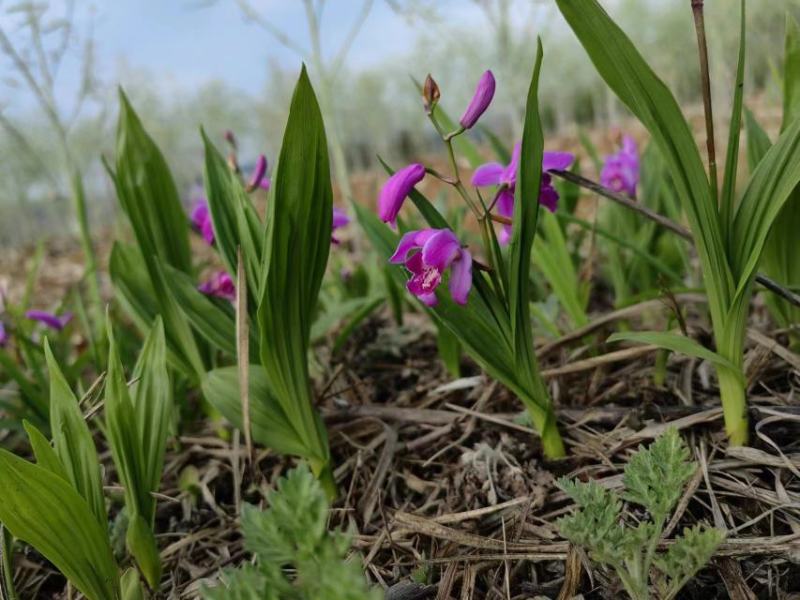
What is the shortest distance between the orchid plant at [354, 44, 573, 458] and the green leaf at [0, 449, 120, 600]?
51 cm

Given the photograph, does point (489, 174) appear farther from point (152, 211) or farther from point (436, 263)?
point (152, 211)

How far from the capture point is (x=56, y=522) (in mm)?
789

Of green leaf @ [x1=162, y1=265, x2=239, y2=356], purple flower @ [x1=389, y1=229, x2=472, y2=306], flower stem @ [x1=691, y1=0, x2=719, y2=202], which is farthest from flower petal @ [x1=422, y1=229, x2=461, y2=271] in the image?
green leaf @ [x1=162, y1=265, x2=239, y2=356]

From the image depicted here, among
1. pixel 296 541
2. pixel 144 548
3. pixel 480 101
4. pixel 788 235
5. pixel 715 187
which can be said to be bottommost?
pixel 144 548

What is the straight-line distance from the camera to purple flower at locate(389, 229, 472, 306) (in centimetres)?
82

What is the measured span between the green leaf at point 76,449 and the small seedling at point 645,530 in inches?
24.8

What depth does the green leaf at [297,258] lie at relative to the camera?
0.83 meters

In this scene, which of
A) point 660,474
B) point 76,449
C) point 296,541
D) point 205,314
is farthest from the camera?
point 205,314

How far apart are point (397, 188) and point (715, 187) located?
43cm

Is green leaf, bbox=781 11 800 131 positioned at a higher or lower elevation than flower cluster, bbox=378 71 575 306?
higher

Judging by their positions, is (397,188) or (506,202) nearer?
(397,188)

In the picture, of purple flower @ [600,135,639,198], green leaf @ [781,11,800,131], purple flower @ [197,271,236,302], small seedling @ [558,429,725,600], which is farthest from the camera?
purple flower @ [600,135,639,198]

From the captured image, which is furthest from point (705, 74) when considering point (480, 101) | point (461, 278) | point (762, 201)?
point (461, 278)

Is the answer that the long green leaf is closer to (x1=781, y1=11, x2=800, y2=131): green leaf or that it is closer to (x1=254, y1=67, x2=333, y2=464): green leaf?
(x1=254, y1=67, x2=333, y2=464): green leaf
